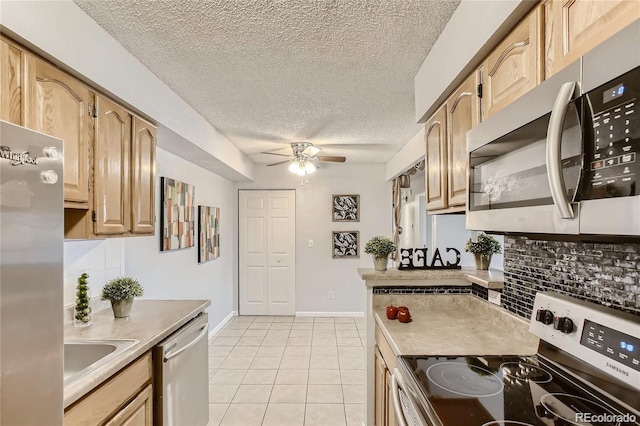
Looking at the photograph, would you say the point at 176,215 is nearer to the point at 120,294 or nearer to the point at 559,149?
the point at 120,294

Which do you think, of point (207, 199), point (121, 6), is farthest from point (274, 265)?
point (121, 6)

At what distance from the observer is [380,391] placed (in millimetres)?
2152

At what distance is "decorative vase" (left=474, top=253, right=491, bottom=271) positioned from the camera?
2.46 meters

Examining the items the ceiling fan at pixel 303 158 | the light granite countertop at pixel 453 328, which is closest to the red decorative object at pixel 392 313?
the light granite countertop at pixel 453 328

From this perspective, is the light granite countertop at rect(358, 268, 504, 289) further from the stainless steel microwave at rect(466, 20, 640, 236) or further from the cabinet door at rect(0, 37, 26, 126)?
the cabinet door at rect(0, 37, 26, 126)

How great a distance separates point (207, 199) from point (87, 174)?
114 inches

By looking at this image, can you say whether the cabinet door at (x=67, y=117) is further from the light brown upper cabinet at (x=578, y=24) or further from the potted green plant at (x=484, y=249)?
the potted green plant at (x=484, y=249)

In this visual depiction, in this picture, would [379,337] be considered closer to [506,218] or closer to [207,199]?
[506,218]

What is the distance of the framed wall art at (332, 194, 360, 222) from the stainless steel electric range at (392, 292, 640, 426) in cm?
431

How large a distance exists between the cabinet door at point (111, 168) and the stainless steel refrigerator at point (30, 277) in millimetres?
859

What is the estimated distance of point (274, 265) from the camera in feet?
19.2

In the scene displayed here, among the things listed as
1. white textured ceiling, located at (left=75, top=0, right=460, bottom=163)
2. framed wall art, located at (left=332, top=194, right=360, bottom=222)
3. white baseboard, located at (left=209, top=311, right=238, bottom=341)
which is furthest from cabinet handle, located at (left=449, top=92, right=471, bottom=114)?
white baseboard, located at (left=209, top=311, right=238, bottom=341)

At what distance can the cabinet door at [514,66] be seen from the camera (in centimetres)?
117

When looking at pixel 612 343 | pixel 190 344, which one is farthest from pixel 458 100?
pixel 190 344
